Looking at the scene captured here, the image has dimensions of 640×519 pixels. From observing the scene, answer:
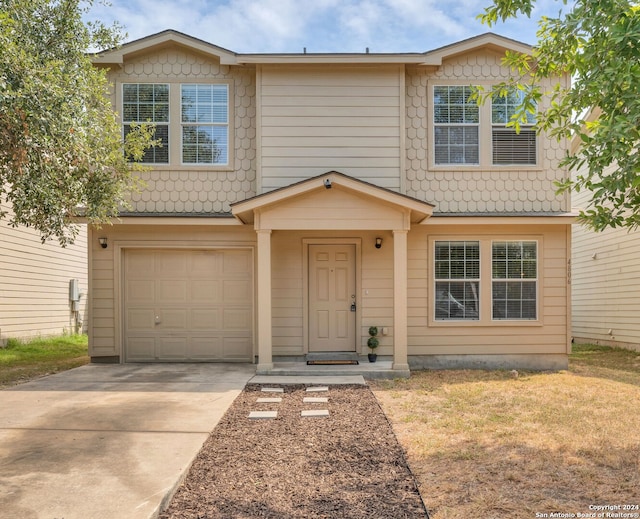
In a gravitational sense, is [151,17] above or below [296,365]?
above

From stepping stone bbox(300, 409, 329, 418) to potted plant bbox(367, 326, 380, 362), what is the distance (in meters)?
3.12

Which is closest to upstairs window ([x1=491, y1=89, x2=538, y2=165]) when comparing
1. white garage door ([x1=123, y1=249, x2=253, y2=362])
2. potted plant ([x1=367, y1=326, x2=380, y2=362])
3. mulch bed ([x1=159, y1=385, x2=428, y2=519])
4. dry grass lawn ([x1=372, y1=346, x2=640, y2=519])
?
potted plant ([x1=367, y1=326, x2=380, y2=362])

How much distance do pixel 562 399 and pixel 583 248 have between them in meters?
9.13

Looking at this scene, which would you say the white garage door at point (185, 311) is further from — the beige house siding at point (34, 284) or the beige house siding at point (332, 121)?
the beige house siding at point (34, 284)

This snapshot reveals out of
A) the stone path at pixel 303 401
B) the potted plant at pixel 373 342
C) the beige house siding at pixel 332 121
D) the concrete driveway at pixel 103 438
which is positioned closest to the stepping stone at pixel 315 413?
the stone path at pixel 303 401

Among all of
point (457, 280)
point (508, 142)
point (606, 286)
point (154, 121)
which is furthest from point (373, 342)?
point (606, 286)

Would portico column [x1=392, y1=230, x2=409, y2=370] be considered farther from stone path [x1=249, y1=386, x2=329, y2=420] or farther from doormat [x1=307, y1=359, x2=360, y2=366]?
stone path [x1=249, y1=386, x2=329, y2=420]

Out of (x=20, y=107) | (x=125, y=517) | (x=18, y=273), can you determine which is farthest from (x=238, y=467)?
(x=18, y=273)

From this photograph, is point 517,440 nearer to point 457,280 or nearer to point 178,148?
point 457,280

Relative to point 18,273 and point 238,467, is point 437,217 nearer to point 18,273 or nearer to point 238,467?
point 238,467

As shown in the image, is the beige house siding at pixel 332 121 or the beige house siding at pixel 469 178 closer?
the beige house siding at pixel 332 121

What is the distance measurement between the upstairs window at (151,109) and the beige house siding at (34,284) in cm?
484

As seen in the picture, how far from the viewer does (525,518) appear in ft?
11.4

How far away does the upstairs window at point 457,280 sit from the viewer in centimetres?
976
